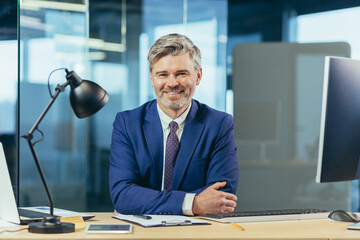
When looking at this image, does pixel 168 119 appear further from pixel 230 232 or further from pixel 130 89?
pixel 130 89

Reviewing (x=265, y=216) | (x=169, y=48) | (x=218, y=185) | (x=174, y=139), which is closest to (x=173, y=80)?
(x=169, y=48)

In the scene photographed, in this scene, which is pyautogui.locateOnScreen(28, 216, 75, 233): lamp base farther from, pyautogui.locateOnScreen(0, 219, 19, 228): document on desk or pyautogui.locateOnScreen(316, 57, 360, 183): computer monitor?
pyautogui.locateOnScreen(316, 57, 360, 183): computer monitor

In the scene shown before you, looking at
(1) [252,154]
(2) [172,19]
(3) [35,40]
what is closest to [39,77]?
(3) [35,40]

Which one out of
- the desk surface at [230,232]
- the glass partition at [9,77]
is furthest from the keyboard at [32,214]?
the glass partition at [9,77]

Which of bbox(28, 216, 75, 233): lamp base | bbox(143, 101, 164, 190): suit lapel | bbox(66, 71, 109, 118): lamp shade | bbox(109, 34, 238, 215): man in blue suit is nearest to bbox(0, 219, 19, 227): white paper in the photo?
bbox(28, 216, 75, 233): lamp base

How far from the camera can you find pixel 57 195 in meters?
4.03

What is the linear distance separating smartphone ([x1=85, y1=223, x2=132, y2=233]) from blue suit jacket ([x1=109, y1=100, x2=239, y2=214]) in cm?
61

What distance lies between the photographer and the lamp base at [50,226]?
1.64 m

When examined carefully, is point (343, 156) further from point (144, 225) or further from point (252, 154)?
point (252, 154)

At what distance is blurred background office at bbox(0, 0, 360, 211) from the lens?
382 cm

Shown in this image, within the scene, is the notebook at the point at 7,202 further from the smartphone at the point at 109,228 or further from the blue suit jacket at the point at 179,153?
the blue suit jacket at the point at 179,153

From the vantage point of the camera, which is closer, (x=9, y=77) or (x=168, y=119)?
(x=168, y=119)

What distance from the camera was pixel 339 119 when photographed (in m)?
1.75

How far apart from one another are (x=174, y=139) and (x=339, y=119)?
0.94 m
